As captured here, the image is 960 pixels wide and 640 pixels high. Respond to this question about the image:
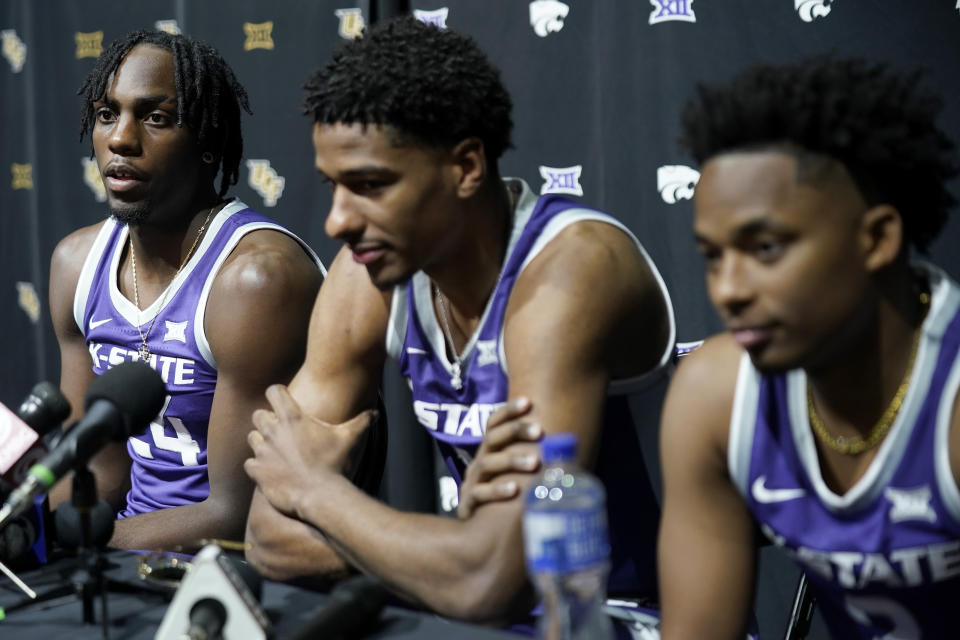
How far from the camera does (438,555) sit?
143cm

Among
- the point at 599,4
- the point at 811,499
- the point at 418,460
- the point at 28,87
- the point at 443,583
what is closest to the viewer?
the point at 811,499

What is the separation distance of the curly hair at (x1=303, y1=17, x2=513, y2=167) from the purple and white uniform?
0.66 metres

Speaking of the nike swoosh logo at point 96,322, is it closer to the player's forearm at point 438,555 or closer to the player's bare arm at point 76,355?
the player's bare arm at point 76,355

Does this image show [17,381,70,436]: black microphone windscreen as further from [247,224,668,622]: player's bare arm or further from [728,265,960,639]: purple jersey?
[728,265,960,639]: purple jersey

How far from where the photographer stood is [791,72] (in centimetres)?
123

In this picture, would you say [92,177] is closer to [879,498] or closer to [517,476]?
[517,476]

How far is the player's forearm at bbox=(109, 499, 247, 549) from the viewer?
201cm

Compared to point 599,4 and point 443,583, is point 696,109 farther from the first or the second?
point 599,4

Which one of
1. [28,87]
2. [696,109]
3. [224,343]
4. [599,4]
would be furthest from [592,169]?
[28,87]

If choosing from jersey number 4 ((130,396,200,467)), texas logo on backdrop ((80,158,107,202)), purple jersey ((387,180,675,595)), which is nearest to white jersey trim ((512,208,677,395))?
purple jersey ((387,180,675,595))

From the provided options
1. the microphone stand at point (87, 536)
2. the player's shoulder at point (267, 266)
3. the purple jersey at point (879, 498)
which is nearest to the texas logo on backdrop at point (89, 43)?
the player's shoulder at point (267, 266)

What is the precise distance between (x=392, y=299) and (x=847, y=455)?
848mm

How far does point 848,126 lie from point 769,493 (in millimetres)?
455

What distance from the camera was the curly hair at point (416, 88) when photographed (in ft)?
5.22
